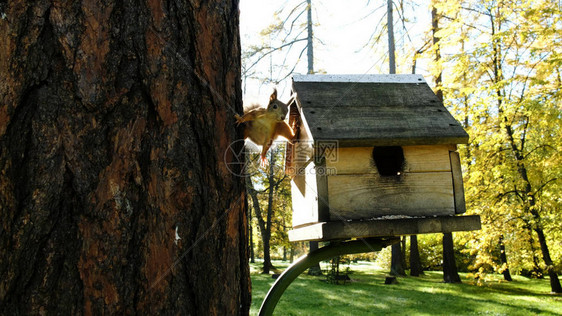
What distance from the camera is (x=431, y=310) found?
873 centimetres

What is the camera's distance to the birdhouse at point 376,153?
196 cm

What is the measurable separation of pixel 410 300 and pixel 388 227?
9168 millimetres

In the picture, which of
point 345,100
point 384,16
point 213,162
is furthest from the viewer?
point 384,16

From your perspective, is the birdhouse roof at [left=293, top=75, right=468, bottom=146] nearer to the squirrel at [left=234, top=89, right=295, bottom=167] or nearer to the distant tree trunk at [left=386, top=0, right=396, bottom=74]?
the squirrel at [left=234, top=89, right=295, bottom=167]

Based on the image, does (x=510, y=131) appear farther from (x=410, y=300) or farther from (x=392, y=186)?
(x=392, y=186)

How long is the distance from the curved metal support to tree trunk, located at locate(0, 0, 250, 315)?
0.34m

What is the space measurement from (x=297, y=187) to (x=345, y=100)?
2.50 ft

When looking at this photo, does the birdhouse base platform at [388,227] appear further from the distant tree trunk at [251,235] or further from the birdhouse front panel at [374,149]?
the distant tree trunk at [251,235]

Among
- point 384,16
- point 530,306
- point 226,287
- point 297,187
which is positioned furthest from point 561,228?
point 226,287

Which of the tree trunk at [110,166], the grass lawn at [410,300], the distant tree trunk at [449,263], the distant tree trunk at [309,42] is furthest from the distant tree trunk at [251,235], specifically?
the tree trunk at [110,166]

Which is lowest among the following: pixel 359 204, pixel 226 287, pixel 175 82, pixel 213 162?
pixel 226 287

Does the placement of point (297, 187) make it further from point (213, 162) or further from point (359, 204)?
point (213, 162)

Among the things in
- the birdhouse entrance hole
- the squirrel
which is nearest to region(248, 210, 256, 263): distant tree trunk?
the squirrel

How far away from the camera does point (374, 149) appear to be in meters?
2.19
